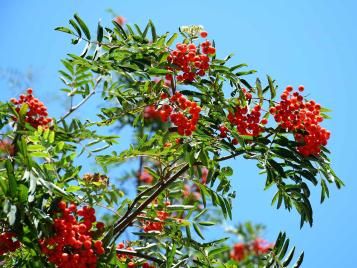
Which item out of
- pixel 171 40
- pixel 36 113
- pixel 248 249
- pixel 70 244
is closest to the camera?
pixel 70 244

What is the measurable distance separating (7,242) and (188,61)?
163 cm

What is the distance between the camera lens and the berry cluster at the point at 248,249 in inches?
233

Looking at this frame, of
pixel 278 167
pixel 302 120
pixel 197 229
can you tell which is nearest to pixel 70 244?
pixel 197 229

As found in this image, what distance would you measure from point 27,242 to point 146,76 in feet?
4.49

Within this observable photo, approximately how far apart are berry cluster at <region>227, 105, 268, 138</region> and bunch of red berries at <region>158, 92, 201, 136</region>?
0.81 ft

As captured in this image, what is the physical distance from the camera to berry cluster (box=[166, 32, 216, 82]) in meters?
3.91

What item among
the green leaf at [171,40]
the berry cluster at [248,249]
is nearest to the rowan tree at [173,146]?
the green leaf at [171,40]

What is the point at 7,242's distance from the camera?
11.3 feet

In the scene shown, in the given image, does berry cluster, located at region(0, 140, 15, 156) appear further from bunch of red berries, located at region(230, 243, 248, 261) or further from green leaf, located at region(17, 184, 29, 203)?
bunch of red berries, located at region(230, 243, 248, 261)

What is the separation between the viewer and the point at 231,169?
12.9 ft

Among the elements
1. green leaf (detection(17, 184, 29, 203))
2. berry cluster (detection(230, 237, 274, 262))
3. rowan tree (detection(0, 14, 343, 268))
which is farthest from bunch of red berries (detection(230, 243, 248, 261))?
green leaf (detection(17, 184, 29, 203))

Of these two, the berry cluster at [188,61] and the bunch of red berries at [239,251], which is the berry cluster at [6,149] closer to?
the berry cluster at [188,61]

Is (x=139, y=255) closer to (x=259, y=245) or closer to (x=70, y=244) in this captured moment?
(x=70, y=244)

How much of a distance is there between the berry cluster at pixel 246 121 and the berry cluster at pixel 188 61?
36 centimetres
